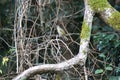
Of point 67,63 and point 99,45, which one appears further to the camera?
point 99,45

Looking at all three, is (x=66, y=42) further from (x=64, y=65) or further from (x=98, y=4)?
(x=64, y=65)

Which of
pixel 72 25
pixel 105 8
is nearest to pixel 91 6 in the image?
pixel 105 8

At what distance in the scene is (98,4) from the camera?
Answer: 8.45 feet

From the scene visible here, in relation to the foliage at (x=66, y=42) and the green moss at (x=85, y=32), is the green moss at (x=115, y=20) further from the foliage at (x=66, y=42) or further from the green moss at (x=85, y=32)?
the foliage at (x=66, y=42)

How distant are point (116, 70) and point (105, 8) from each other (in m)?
0.88

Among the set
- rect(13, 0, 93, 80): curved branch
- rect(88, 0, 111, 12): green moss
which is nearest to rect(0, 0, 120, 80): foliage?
rect(13, 0, 93, 80): curved branch

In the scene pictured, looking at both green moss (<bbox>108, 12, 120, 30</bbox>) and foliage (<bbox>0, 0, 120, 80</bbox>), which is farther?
foliage (<bbox>0, 0, 120, 80</bbox>)

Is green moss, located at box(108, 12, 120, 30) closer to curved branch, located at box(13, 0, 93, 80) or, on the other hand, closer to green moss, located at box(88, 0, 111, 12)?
green moss, located at box(88, 0, 111, 12)

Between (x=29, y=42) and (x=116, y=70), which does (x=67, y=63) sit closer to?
(x=29, y=42)

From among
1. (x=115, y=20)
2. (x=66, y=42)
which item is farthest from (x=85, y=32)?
(x=66, y=42)

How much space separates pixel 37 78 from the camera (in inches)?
102

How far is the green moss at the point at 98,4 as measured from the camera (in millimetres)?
2551

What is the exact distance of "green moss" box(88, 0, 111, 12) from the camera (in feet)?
8.37

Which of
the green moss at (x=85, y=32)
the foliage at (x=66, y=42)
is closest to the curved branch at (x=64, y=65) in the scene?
the green moss at (x=85, y=32)
